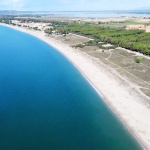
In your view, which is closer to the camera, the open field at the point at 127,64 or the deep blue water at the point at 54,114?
the deep blue water at the point at 54,114

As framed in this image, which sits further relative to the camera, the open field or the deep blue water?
the open field

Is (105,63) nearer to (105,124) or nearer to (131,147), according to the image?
(105,124)

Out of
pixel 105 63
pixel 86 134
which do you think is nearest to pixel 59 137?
pixel 86 134

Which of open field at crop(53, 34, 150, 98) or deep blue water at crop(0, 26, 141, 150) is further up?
open field at crop(53, 34, 150, 98)

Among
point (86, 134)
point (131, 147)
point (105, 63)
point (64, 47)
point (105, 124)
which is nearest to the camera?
point (131, 147)

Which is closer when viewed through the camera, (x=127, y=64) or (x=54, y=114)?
(x=54, y=114)

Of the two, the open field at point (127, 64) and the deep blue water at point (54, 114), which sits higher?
the open field at point (127, 64)

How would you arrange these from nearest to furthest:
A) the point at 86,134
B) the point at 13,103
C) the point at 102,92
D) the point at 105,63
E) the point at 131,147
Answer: the point at 131,147, the point at 86,134, the point at 13,103, the point at 102,92, the point at 105,63

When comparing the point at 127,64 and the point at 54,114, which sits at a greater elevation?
the point at 127,64
